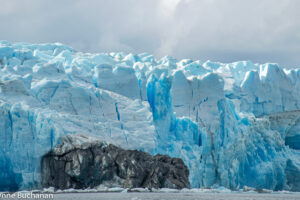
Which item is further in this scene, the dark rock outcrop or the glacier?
the glacier

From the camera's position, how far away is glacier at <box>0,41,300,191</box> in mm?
29156

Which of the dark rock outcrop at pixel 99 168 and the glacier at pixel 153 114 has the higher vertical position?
the glacier at pixel 153 114

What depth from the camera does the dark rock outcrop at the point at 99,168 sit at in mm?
29047

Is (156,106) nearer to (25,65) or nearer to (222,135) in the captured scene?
(222,135)

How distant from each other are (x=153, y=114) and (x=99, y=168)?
27.2ft

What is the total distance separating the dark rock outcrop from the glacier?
0.77m

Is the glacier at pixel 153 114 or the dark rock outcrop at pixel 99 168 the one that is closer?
the dark rock outcrop at pixel 99 168

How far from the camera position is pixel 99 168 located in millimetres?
29469

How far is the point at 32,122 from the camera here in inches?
1148

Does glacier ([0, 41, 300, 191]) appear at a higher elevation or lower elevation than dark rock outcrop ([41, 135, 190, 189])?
higher

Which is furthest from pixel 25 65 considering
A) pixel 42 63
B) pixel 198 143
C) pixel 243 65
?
pixel 243 65

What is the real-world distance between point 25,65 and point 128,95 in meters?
7.11

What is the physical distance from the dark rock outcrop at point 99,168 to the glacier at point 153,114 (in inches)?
30.4

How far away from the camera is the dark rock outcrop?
29047mm
